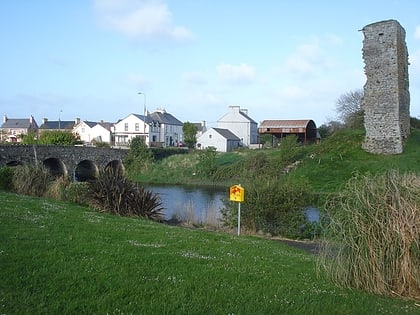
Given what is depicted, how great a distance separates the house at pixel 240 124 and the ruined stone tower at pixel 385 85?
1922 inches

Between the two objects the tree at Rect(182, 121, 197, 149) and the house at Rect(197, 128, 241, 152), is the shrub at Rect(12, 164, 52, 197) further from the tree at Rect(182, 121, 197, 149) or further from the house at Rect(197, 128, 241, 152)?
the tree at Rect(182, 121, 197, 149)

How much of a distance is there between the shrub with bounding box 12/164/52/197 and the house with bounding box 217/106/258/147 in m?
65.0

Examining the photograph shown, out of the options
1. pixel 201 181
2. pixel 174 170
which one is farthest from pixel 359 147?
pixel 174 170

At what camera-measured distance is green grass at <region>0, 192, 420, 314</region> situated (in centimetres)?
491

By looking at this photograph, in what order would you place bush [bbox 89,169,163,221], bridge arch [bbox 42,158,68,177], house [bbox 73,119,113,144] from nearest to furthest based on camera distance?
bush [bbox 89,169,163,221] < bridge arch [bbox 42,158,68,177] < house [bbox 73,119,113,144]

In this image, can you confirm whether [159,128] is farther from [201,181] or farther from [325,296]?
[325,296]

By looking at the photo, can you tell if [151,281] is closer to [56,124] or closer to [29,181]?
[29,181]

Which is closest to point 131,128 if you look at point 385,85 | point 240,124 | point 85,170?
point 240,124

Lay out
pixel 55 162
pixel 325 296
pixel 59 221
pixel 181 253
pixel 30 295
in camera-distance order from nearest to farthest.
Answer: pixel 30 295, pixel 325 296, pixel 181 253, pixel 59 221, pixel 55 162

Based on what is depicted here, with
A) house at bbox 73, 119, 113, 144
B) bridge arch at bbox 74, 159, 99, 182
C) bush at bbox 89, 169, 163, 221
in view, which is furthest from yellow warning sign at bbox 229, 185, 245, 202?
house at bbox 73, 119, 113, 144

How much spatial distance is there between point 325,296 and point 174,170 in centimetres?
4864

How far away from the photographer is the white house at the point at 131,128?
81.5 meters

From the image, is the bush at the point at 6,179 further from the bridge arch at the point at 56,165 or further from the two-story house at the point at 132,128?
the two-story house at the point at 132,128

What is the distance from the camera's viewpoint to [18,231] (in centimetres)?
831
